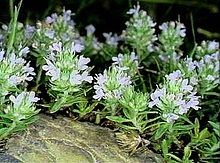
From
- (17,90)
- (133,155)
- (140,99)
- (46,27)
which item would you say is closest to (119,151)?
(133,155)

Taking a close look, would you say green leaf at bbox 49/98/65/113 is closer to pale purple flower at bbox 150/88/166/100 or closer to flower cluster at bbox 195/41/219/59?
pale purple flower at bbox 150/88/166/100

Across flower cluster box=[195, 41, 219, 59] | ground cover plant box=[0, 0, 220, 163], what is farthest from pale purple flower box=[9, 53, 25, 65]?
flower cluster box=[195, 41, 219, 59]

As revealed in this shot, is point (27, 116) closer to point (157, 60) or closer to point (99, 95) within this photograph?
point (99, 95)

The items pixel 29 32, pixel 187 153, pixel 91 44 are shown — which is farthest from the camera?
pixel 91 44

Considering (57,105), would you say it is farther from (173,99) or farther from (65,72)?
(173,99)

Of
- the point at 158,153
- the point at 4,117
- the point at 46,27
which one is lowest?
the point at 158,153

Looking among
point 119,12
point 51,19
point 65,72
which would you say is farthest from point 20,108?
point 119,12
